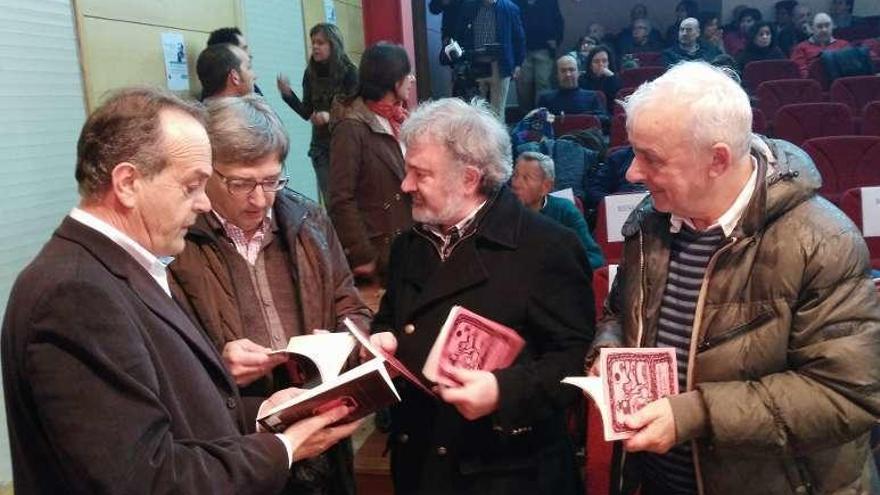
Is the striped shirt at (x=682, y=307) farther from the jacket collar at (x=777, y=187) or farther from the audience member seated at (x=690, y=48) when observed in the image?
the audience member seated at (x=690, y=48)

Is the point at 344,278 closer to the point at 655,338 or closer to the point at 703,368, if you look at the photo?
the point at 655,338

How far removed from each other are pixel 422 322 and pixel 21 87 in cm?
199

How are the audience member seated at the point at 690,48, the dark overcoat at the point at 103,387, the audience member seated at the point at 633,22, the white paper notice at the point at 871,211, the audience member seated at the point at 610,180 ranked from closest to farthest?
1. the dark overcoat at the point at 103,387
2. the white paper notice at the point at 871,211
3. the audience member seated at the point at 610,180
4. the audience member seated at the point at 690,48
5. the audience member seated at the point at 633,22

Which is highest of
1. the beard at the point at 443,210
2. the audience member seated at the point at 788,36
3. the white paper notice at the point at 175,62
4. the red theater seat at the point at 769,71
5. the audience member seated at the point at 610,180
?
the audience member seated at the point at 788,36

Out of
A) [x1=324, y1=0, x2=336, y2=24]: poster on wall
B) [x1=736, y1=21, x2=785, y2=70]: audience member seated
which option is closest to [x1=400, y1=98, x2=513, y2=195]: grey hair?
[x1=324, y1=0, x2=336, y2=24]: poster on wall

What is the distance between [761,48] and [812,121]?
3.52m

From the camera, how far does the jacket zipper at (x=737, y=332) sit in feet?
4.53

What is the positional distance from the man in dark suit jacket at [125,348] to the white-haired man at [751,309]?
0.77 m

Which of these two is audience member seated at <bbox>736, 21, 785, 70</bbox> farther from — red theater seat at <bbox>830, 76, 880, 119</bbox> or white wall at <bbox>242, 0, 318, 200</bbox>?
white wall at <bbox>242, 0, 318, 200</bbox>

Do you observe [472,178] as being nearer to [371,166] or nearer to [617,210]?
[371,166]

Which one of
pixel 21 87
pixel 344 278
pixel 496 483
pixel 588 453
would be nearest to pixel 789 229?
pixel 496 483

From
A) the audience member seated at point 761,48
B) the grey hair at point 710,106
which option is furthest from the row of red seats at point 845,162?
the audience member seated at point 761,48

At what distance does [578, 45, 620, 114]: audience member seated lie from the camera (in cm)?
774

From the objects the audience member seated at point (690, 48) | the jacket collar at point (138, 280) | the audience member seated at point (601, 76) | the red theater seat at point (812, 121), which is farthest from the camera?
the audience member seated at point (690, 48)
